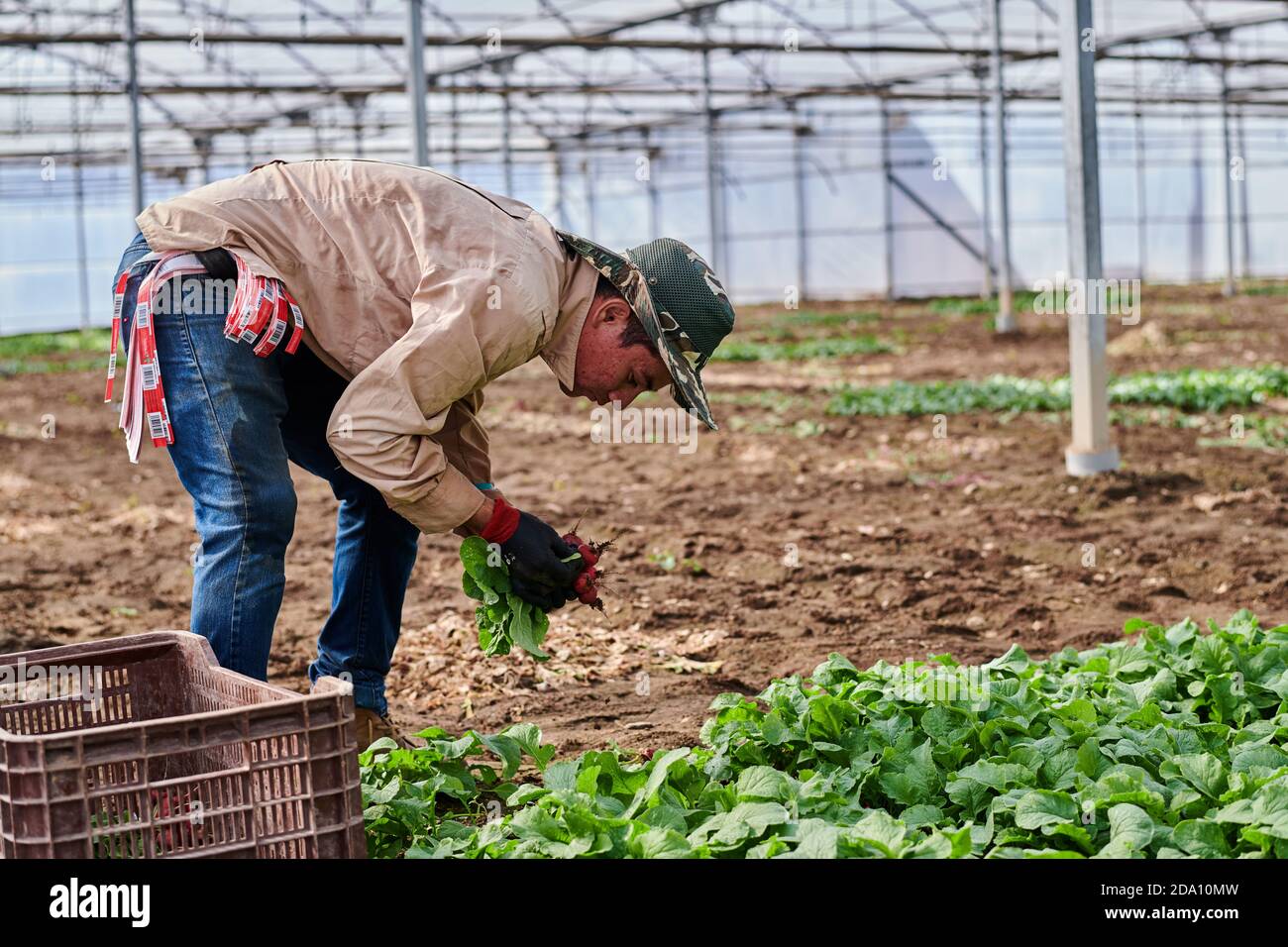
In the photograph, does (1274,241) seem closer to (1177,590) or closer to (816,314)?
(816,314)

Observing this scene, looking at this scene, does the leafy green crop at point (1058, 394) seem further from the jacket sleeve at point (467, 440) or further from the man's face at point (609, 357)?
the man's face at point (609, 357)

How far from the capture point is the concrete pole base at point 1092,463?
757 centimetres

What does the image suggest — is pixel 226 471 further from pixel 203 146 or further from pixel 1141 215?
pixel 1141 215

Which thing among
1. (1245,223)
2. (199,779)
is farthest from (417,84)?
(1245,223)

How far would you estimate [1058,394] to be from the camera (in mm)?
10711

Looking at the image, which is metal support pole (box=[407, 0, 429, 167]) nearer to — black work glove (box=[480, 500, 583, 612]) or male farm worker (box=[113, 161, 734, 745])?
male farm worker (box=[113, 161, 734, 745])

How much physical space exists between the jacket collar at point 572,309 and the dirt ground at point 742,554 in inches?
47.7


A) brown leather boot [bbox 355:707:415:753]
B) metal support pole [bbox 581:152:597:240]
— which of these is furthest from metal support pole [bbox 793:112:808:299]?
brown leather boot [bbox 355:707:415:753]

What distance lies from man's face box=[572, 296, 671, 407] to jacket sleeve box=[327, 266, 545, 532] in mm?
179

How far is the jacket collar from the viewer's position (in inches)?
116

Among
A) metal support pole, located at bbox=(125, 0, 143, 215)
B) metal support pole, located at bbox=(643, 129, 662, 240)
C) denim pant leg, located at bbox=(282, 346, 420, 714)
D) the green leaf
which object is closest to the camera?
the green leaf

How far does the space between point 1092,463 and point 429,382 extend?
568 cm
